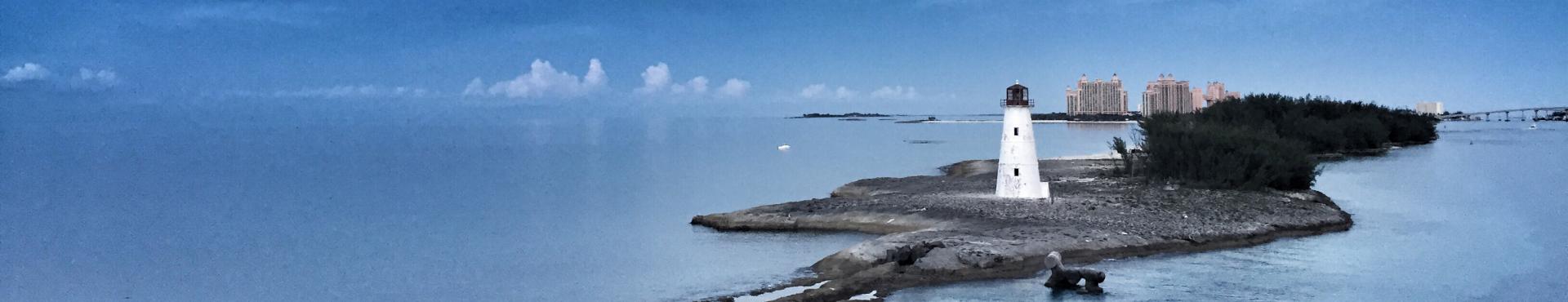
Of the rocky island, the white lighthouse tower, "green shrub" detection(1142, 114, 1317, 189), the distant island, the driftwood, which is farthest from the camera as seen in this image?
"green shrub" detection(1142, 114, 1317, 189)

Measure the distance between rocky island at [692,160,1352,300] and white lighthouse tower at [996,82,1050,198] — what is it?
0.50 meters

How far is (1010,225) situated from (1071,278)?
6554mm

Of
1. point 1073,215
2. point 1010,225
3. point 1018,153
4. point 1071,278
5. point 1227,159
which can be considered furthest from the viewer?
point 1227,159

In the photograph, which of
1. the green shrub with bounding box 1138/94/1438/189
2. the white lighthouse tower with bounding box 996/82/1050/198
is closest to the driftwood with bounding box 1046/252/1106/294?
the white lighthouse tower with bounding box 996/82/1050/198

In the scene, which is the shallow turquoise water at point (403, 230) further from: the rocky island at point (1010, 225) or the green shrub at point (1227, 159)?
the green shrub at point (1227, 159)

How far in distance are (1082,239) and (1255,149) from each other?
55.6 feet

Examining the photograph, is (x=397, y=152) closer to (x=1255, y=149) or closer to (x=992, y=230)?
(x=1255, y=149)

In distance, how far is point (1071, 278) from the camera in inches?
899

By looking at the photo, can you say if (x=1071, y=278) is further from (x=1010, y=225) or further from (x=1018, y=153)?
(x=1018, y=153)

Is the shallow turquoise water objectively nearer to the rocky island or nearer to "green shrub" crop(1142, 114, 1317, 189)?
the rocky island

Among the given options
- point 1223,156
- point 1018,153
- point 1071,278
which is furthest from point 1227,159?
point 1071,278

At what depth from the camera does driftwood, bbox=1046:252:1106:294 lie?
22.8 m

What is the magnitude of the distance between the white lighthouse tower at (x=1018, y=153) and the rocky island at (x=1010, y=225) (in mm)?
503

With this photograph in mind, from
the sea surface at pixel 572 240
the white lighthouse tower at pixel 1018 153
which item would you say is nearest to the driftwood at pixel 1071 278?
the sea surface at pixel 572 240
